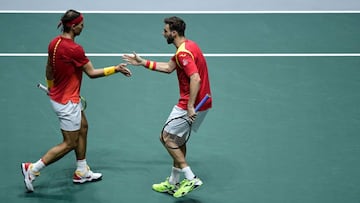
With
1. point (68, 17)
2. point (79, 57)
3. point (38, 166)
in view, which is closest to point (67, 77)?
point (79, 57)

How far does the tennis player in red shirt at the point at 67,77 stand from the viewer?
9320mm

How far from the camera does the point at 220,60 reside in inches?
545

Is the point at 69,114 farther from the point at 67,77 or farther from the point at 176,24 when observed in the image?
the point at 176,24

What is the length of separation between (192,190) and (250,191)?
79 cm

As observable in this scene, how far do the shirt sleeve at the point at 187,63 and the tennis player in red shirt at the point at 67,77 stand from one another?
2.63 ft

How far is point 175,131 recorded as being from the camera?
952cm

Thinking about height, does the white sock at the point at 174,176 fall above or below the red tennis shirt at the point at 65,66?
below

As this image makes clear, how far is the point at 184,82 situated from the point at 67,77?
60.4 inches

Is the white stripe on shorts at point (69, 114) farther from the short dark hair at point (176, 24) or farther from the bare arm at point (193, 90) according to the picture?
the short dark hair at point (176, 24)

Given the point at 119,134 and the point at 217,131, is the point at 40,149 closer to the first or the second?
the point at 119,134

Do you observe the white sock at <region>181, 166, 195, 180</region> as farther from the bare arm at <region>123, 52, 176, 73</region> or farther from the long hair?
the long hair

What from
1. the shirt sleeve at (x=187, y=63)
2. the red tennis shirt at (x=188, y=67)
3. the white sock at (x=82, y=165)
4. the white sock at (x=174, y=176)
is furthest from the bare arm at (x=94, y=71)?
the white sock at (x=174, y=176)

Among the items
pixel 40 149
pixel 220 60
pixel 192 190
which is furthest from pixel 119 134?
pixel 220 60

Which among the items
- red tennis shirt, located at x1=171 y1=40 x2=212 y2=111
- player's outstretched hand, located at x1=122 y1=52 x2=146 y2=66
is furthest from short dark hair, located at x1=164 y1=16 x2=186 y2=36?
player's outstretched hand, located at x1=122 y1=52 x2=146 y2=66
